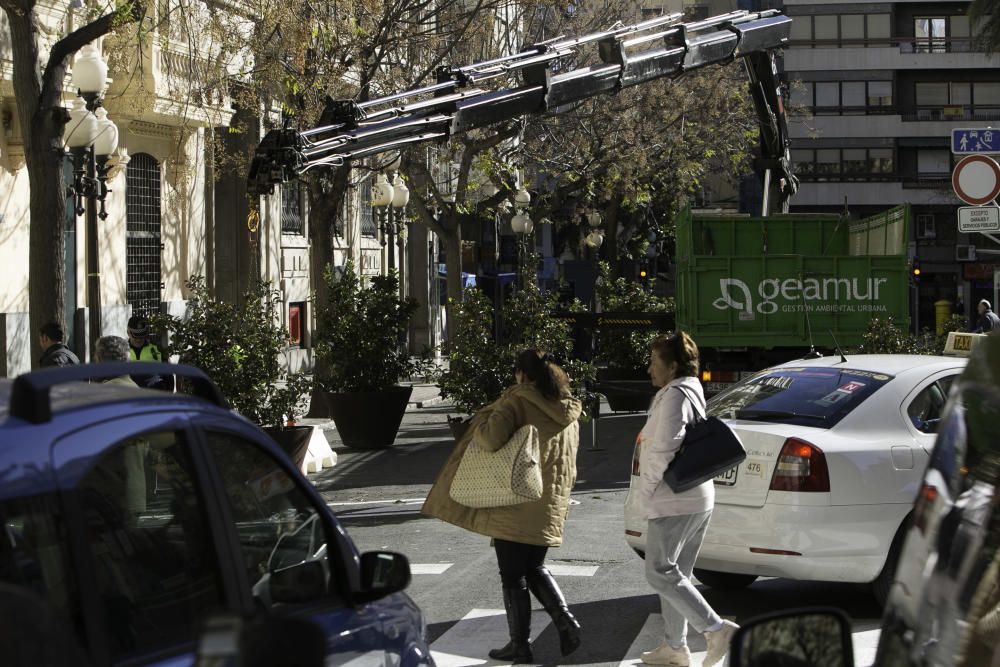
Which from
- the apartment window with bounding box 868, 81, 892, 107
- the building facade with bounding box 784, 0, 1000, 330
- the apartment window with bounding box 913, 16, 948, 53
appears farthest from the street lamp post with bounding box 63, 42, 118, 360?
the apartment window with bounding box 913, 16, 948, 53

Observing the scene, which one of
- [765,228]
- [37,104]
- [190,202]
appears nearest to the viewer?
[37,104]

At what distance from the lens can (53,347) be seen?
11445mm

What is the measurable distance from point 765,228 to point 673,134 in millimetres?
15827

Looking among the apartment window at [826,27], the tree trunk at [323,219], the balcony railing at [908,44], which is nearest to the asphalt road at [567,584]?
the tree trunk at [323,219]

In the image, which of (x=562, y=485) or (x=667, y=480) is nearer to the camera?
(x=667, y=480)

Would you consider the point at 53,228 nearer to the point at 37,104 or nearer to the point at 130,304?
the point at 37,104

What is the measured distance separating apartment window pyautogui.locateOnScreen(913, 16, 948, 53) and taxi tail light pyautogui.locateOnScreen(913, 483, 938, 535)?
212ft

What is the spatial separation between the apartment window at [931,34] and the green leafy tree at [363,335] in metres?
51.5

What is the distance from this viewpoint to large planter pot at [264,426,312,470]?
13719mm

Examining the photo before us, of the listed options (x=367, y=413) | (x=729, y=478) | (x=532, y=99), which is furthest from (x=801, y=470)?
(x=367, y=413)

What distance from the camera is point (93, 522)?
299 cm

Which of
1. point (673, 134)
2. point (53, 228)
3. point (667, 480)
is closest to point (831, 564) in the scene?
point (667, 480)

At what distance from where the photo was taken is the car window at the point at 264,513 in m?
3.61

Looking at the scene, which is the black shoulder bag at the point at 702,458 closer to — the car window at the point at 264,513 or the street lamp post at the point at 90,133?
the car window at the point at 264,513
